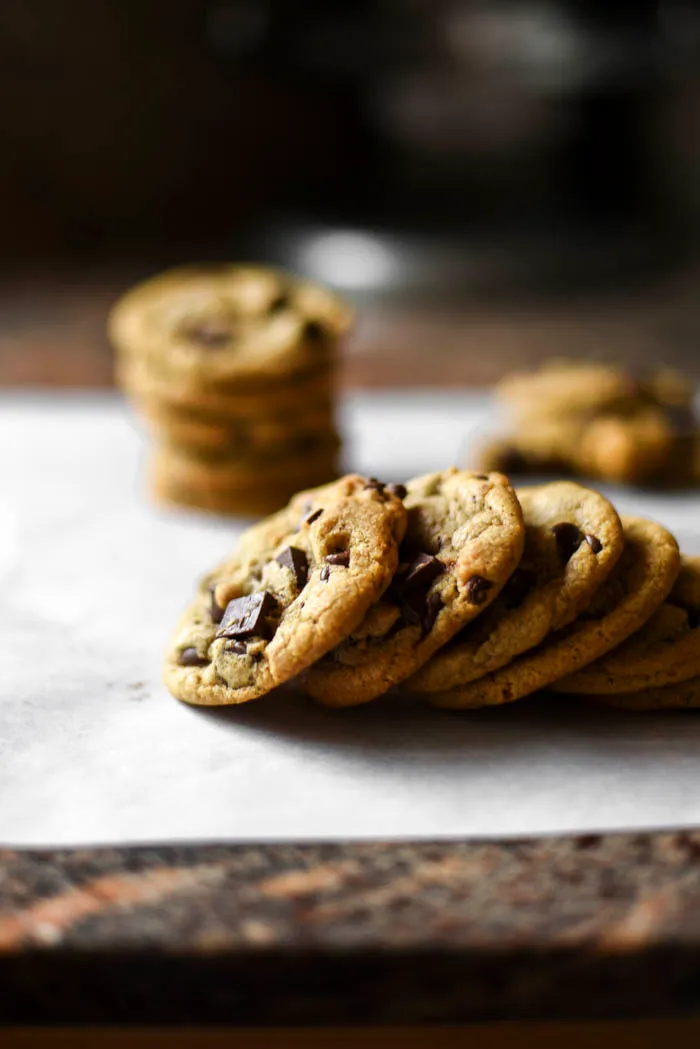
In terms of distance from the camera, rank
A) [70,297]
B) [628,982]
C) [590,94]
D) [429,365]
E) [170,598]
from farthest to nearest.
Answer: [590,94], [70,297], [429,365], [170,598], [628,982]

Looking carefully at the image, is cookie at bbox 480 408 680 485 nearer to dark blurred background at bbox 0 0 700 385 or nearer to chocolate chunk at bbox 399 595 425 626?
chocolate chunk at bbox 399 595 425 626

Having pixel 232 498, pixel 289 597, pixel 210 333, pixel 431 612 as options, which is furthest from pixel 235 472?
pixel 431 612

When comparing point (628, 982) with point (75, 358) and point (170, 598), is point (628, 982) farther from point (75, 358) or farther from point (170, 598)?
point (75, 358)

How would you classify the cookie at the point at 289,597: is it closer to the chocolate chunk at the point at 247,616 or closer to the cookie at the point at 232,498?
the chocolate chunk at the point at 247,616

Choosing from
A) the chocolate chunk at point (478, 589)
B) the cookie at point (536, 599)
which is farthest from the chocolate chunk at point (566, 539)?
the chocolate chunk at point (478, 589)

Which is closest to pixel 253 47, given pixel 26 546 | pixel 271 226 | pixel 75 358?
pixel 271 226

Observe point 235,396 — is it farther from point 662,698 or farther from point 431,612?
point 662,698
